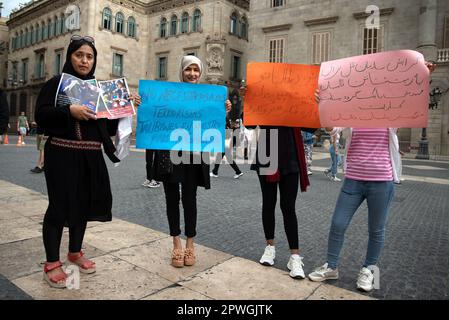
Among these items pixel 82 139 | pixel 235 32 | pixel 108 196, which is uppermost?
pixel 235 32

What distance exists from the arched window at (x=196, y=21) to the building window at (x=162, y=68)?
4.76 metres

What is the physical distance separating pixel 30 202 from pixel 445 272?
226 inches

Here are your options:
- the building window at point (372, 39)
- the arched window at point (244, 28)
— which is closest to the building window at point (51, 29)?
the arched window at point (244, 28)

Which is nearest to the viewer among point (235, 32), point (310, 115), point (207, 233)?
point (310, 115)

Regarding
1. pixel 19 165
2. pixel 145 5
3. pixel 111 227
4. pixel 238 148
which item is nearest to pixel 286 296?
pixel 111 227

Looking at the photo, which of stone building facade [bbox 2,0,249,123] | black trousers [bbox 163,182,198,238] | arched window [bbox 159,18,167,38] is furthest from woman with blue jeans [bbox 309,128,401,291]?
arched window [bbox 159,18,167,38]

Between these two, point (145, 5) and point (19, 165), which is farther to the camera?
point (145, 5)

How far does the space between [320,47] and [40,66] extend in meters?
32.4

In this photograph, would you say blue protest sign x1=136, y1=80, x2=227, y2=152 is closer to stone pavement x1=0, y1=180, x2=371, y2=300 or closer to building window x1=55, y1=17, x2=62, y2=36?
stone pavement x1=0, y1=180, x2=371, y2=300

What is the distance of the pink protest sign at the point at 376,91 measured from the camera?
281 cm

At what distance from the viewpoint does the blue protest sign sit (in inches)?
131

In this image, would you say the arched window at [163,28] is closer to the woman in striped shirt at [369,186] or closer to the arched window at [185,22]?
the arched window at [185,22]

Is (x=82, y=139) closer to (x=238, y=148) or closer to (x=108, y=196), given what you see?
(x=108, y=196)

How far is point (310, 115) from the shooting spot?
3.34 metres
